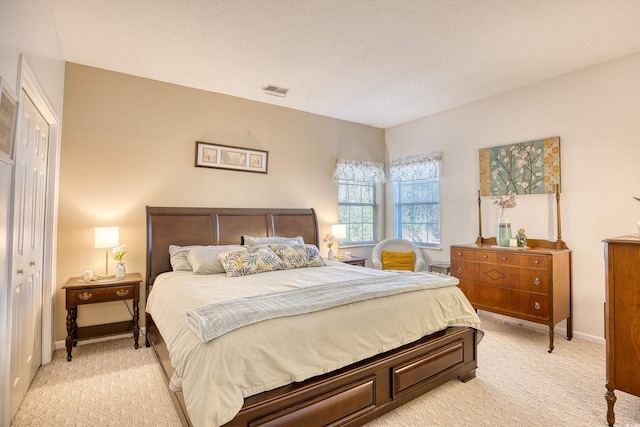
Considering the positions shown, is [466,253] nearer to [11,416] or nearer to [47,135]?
[11,416]

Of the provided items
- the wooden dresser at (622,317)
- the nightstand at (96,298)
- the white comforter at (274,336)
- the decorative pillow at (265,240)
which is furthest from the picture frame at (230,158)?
the wooden dresser at (622,317)

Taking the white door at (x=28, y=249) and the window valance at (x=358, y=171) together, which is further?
the window valance at (x=358, y=171)

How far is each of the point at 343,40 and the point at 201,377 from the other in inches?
109

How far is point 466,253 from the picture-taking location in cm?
380

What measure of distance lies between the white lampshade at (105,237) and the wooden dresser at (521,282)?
150 inches

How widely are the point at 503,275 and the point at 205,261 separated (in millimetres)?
3129

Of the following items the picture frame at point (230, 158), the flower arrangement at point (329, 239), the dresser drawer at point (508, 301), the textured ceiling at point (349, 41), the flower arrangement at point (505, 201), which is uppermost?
the textured ceiling at point (349, 41)

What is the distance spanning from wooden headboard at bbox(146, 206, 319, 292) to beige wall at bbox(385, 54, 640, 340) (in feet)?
8.35

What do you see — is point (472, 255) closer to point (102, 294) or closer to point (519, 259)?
point (519, 259)

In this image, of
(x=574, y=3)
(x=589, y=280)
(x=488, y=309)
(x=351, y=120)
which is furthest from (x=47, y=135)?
(x=589, y=280)

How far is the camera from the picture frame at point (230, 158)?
393cm

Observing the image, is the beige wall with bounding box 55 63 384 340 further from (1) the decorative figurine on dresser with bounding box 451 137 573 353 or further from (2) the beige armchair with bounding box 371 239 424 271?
(1) the decorative figurine on dresser with bounding box 451 137 573 353

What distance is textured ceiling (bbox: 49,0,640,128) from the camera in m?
2.41

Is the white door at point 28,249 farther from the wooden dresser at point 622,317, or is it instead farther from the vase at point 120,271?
the wooden dresser at point 622,317
